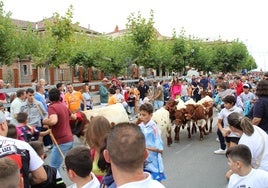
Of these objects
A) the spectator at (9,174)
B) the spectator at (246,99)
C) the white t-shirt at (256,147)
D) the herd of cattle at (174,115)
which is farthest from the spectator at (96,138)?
the spectator at (246,99)

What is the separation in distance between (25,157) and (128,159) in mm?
1433

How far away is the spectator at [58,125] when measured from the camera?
625 centimetres

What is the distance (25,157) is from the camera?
329cm

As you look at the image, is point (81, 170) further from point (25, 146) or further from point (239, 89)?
point (239, 89)

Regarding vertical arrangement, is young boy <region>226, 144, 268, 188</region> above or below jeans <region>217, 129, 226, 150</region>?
above

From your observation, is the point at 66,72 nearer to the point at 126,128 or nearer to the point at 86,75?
the point at 86,75

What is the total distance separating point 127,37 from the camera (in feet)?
115

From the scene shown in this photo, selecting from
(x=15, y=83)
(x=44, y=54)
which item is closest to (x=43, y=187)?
(x=15, y=83)

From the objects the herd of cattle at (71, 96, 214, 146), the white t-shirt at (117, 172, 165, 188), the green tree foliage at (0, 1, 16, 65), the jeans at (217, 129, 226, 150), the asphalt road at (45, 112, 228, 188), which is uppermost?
the green tree foliage at (0, 1, 16, 65)

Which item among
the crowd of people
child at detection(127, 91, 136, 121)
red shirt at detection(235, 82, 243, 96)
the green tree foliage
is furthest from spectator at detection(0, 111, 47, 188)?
the green tree foliage

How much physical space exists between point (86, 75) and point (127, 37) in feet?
18.9

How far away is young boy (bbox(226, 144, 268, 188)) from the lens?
373cm

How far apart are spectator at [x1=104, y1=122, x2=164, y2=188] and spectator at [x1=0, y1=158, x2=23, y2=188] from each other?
2.53 ft

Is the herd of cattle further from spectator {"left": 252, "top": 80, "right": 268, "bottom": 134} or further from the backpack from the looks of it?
the backpack
